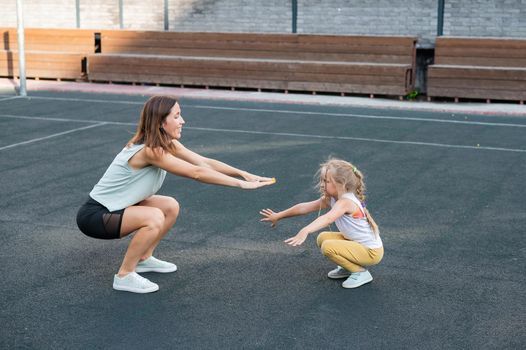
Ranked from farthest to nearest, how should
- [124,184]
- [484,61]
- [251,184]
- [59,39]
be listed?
[59,39] → [484,61] → [124,184] → [251,184]

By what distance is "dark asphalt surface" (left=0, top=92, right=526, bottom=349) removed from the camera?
5.62 meters

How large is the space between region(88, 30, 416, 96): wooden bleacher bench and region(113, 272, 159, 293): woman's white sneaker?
13.4 meters

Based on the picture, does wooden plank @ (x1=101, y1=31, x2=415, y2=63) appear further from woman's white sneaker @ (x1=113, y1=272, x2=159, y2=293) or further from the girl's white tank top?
woman's white sneaker @ (x1=113, y1=272, x2=159, y2=293)

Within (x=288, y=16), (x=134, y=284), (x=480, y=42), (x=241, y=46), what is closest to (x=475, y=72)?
(x=480, y=42)

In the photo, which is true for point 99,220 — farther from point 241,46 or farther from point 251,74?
point 241,46

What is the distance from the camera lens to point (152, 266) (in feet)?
22.4

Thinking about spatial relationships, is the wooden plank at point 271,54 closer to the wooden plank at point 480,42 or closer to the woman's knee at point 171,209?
the wooden plank at point 480,42

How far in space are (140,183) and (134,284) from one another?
2.48ft

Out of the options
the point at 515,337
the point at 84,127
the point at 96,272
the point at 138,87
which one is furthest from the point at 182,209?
the point at 138,87

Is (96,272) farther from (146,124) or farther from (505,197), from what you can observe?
(505,197)

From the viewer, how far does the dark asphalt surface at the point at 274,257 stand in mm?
5621

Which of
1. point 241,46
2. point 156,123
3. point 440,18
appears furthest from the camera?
point 241,46

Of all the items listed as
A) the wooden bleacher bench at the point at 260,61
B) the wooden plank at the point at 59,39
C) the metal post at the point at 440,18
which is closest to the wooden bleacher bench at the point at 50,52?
the wooden plank at the point at 59,39

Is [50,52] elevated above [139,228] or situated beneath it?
elevated above
